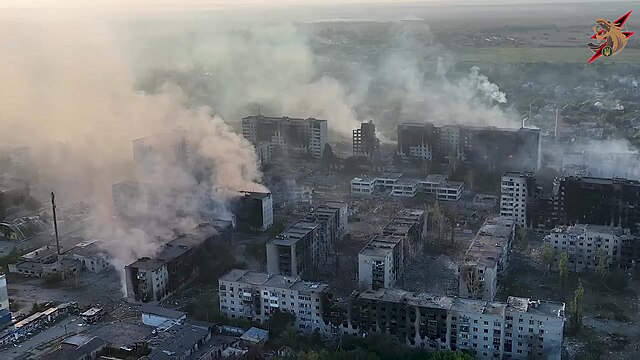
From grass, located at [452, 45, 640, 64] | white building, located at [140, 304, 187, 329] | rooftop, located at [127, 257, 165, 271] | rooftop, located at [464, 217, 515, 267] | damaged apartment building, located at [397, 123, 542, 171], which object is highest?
grass, located at [452, 45, 640, 64]

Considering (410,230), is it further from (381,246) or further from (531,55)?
(531,55)

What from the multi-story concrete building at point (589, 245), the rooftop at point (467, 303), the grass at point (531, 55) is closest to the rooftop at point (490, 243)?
the multi-story concrete building at point (589, 245)

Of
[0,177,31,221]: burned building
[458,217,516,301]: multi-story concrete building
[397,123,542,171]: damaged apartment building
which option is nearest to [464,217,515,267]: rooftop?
[458,217,516,301]: multi-story concrete building

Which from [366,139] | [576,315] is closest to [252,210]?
[576,315]

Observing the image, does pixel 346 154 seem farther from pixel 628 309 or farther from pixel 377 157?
pixel 628 309

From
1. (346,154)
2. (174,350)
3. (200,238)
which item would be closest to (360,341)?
(174,350)

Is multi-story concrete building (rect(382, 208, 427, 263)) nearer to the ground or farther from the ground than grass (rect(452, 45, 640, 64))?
nearer to the ground

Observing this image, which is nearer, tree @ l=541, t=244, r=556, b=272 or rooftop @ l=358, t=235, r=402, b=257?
rooftop @ l=358, t=235, r=402, b=257

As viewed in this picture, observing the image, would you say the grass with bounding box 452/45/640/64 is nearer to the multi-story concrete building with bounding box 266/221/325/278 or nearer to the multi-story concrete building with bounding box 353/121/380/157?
the multi-story concrete building with bounding box 353/121/380/157
